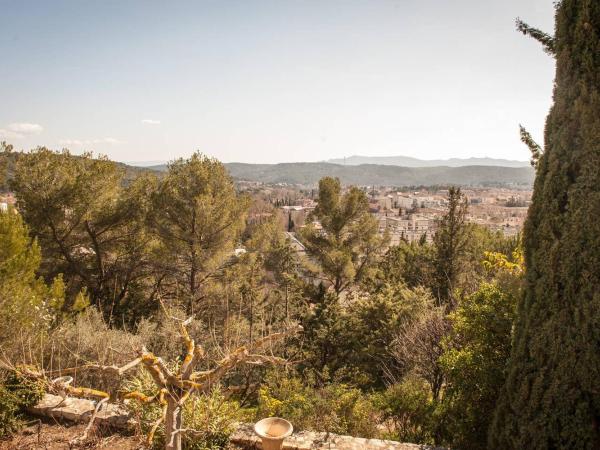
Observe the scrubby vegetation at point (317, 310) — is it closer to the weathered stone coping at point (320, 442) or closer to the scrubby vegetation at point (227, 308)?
the scrubby vegetation at point (227, 308)

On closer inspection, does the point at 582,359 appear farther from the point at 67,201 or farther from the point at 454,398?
the point at 67,201

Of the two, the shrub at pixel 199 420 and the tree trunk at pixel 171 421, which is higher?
the tree trunk at pixel 171 421

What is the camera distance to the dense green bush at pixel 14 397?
5.43m

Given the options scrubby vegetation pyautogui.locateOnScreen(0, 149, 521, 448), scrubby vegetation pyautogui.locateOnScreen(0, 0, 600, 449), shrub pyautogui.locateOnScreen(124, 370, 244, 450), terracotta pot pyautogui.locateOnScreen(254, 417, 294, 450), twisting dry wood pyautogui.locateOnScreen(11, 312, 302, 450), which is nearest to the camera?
twisting dry wood pyautogui.locateOnScreen(11, 312, 302, 450)

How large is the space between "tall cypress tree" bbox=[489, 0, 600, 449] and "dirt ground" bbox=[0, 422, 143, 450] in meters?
4.84

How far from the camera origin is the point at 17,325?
6352 mm

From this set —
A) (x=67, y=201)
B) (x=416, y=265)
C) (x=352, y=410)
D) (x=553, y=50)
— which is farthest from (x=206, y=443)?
(x=416, y=265)

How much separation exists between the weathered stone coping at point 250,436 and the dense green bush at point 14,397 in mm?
200

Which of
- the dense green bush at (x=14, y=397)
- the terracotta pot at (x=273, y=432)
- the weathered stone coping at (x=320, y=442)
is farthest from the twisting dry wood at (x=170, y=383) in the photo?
the dense green bush at (x=14, y=397)

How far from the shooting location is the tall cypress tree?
150 inches

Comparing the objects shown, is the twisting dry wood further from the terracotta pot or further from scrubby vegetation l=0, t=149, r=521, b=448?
the terracotta pot

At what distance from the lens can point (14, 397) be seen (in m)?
5.59

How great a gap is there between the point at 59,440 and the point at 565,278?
267 inches

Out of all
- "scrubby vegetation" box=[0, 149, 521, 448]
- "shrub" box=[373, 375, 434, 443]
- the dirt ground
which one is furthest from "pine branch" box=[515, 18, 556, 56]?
the dirt ground
